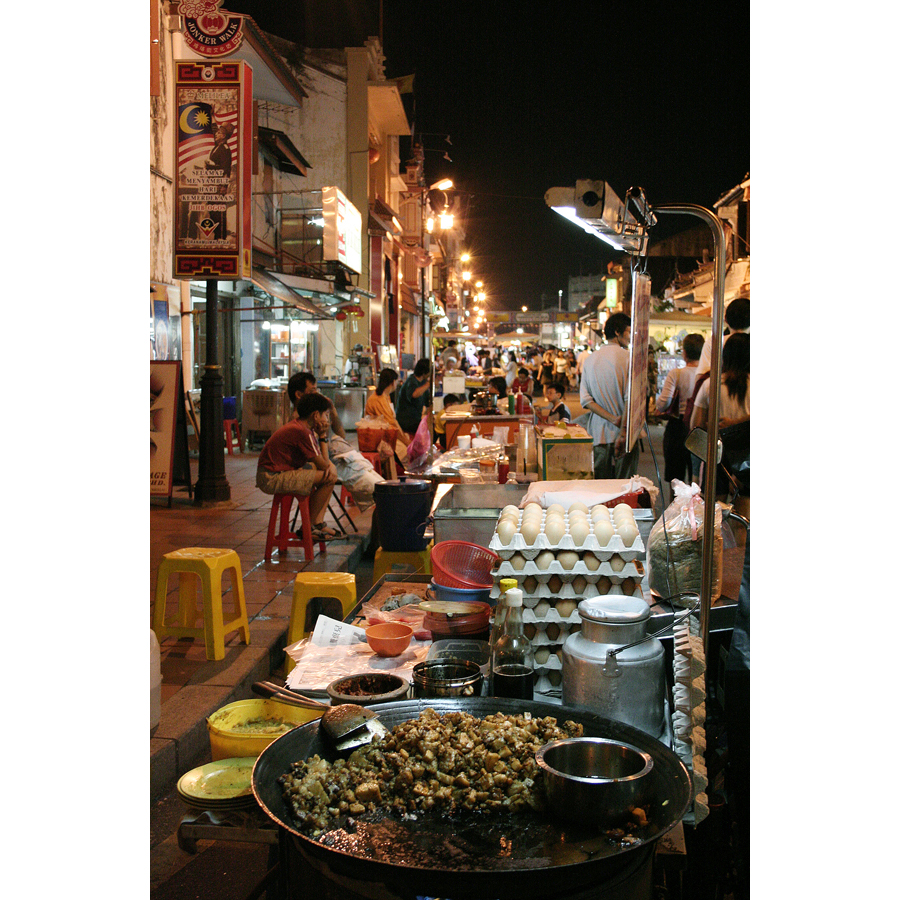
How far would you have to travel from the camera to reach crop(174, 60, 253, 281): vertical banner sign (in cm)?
919

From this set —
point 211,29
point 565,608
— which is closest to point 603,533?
point 565,608

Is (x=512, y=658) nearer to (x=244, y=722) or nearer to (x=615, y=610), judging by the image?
(x=615, y=610)

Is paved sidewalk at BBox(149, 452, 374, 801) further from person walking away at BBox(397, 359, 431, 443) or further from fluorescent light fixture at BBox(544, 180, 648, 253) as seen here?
fluorescent light fixture at BBox(544, 180, 648, 253)

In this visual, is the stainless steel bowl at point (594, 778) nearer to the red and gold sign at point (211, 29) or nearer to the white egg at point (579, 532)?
the white egg at point (579, 532)

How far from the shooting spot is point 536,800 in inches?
72.7

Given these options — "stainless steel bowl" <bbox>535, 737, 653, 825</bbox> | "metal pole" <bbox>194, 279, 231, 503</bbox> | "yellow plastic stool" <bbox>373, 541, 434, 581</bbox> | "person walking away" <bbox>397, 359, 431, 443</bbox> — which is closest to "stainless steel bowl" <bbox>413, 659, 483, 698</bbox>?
"stainless steel bowl" <bbox>535, 737, 653, 825</bbox>

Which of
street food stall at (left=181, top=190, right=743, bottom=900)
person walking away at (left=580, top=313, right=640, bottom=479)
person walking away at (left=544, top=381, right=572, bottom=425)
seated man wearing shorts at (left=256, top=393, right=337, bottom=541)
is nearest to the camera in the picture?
street food stall at (left=181, top=190, right=743, bottom=900)

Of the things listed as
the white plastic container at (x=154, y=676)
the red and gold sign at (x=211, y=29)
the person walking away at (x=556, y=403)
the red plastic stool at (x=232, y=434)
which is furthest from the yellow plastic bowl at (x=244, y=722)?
the red plastic stool at (x=232, y=434)

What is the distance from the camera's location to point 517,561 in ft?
9.02

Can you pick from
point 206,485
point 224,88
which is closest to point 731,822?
point 206,485

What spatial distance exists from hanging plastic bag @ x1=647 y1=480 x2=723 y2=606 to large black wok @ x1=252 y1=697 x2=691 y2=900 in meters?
1.07
